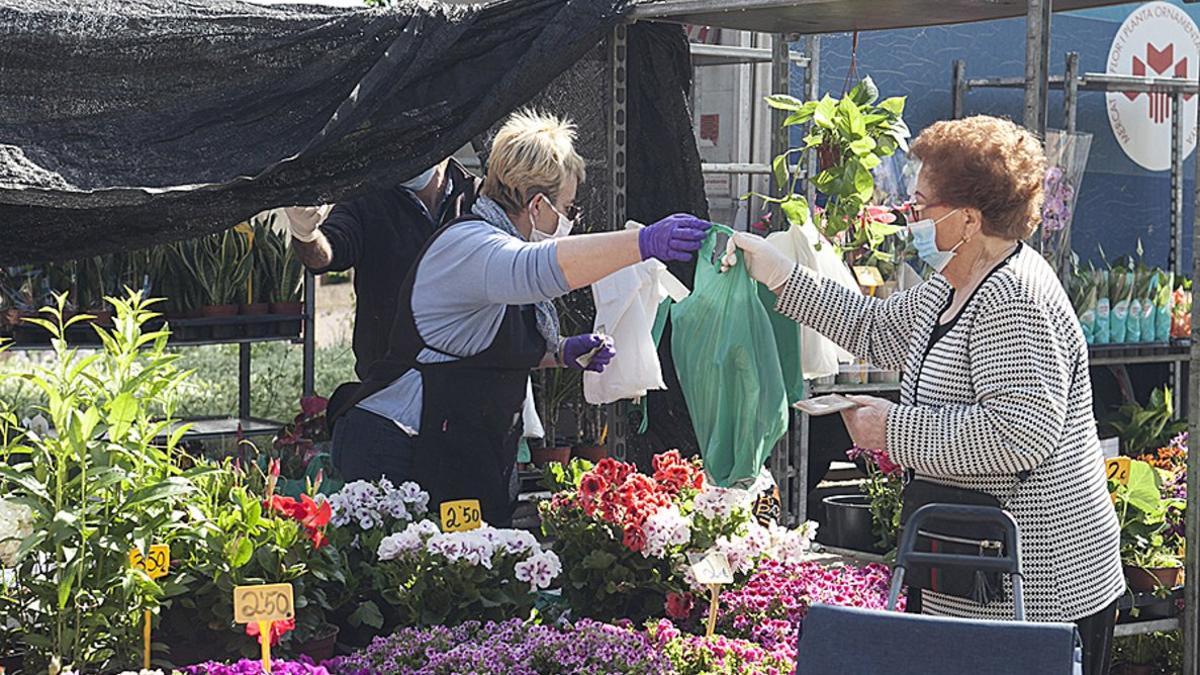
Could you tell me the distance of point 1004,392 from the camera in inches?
110

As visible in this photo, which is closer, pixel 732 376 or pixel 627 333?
pixel 732 376

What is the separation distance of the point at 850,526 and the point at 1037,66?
5.89ft

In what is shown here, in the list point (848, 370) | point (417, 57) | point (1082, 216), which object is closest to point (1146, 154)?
point (1082, 216)

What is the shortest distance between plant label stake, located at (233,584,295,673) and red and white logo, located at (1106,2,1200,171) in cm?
636

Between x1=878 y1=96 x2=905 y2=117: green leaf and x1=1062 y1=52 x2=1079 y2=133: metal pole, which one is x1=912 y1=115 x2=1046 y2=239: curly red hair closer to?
x1=878 y1=96 x2=905 y2=117: green leaf

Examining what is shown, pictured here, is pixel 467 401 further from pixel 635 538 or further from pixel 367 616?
pixel 367 616

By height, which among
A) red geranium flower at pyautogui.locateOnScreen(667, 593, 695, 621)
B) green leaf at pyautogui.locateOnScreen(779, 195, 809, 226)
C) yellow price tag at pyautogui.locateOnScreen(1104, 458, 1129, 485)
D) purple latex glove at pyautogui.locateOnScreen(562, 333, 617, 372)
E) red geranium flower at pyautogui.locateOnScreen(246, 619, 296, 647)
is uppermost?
green leaf at pyautogui.locateOnScreen(779, 195, 809, 226)

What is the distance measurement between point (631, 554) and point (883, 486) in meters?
1.59

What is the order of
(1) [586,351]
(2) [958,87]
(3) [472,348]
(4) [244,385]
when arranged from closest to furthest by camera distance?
1. (3) [472,348]
2. (1) [586,351]
3. (4) [244,385]
4. (2) [958,87]

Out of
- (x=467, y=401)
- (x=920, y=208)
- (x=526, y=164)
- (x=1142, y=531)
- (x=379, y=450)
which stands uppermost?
(x=526, y=164)

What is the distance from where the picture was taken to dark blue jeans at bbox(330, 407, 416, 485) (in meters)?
3.79

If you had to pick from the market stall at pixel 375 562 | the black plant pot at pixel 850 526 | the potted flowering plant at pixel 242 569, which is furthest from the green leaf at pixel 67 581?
the black plant pot at pixel 850 526

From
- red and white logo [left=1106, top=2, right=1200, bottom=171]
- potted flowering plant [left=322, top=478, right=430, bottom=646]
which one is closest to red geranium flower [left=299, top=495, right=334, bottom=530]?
potted flowering plant [left=322, top=478, right=430, bottom=646]

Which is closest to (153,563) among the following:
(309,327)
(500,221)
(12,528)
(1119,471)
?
(12,528)
